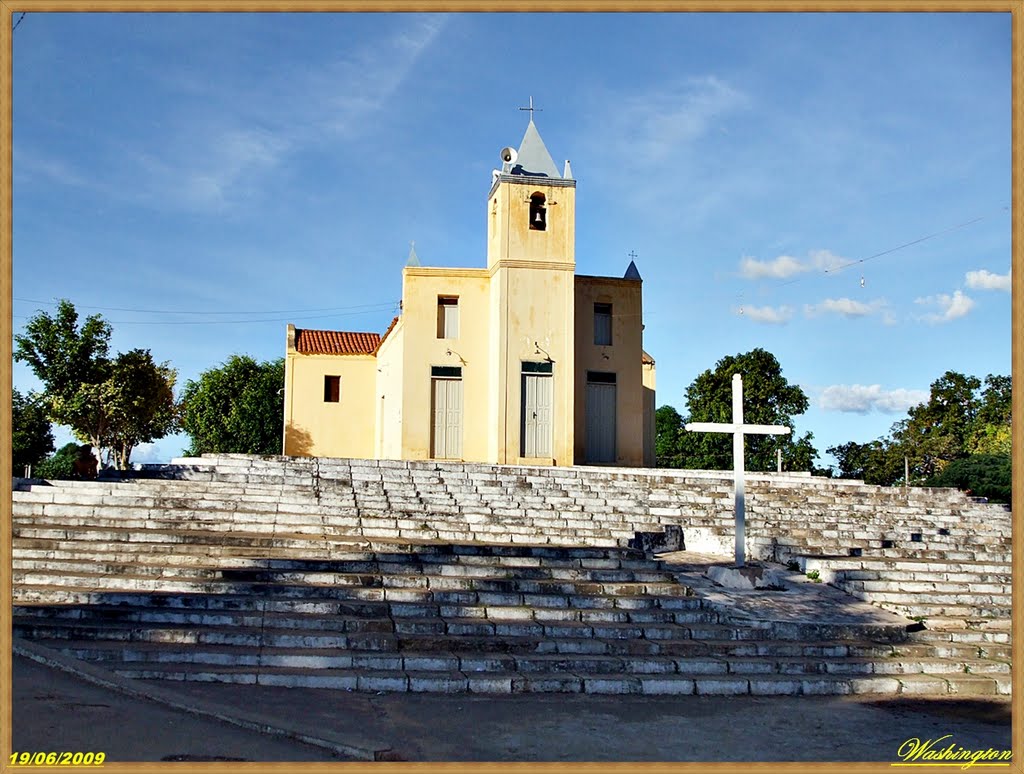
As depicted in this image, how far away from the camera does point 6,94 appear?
266 inches

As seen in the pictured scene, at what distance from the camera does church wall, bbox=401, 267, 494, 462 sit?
78.1ft

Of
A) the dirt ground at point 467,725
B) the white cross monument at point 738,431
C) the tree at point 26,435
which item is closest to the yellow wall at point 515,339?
the white cross monument at point 738,431

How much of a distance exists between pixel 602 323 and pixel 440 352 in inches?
178

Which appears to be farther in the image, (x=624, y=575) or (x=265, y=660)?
(x=624, y=575)

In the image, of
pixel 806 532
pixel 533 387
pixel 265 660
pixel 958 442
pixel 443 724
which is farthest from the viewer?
pixel 958 442

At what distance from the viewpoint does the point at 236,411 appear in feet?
144

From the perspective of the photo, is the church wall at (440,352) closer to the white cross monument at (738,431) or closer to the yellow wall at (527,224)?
the yellow wall at (527,224)

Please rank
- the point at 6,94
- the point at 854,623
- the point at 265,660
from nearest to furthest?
the point at 6,94
the point at 265,660
the point at 854,623

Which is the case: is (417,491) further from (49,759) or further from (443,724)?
(49,759)

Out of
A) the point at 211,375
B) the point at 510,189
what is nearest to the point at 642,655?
the point at 510,189

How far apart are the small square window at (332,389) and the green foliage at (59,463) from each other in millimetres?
16828

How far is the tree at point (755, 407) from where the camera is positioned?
4419 cm

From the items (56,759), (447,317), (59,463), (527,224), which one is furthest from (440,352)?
(59,463)

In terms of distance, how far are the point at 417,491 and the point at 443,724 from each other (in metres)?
9.17
